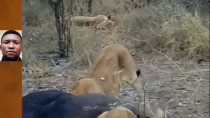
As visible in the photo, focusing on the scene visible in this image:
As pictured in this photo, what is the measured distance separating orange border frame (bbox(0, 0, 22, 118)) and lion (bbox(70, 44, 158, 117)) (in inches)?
10.8

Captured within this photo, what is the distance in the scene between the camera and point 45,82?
5.26 ft

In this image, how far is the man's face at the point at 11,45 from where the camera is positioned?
160 centimetres

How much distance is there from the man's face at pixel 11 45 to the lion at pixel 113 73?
1.11 feet

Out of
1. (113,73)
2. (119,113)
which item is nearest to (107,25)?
(113,73)

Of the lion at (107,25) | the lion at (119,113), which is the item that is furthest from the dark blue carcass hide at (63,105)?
the lion at (107,25)

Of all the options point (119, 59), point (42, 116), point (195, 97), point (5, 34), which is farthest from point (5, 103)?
point (195, 97)

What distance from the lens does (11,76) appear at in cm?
158

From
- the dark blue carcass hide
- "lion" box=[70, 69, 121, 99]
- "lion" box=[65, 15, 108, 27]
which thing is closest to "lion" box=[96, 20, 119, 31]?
"lion" box=[65, 15, 108, 27]

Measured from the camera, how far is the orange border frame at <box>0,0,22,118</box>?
5.14 feet

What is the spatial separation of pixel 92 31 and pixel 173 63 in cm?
44

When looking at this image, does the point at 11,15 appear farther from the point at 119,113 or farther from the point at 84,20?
the point at 119,113

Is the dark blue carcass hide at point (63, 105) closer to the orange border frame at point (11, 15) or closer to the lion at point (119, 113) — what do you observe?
the lion at point (119, 113)

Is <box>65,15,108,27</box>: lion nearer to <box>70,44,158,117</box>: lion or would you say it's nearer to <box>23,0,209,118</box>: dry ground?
<box>23,0,209,118</box>: dry ground

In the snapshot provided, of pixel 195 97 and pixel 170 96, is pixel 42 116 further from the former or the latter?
pixel 195 97
